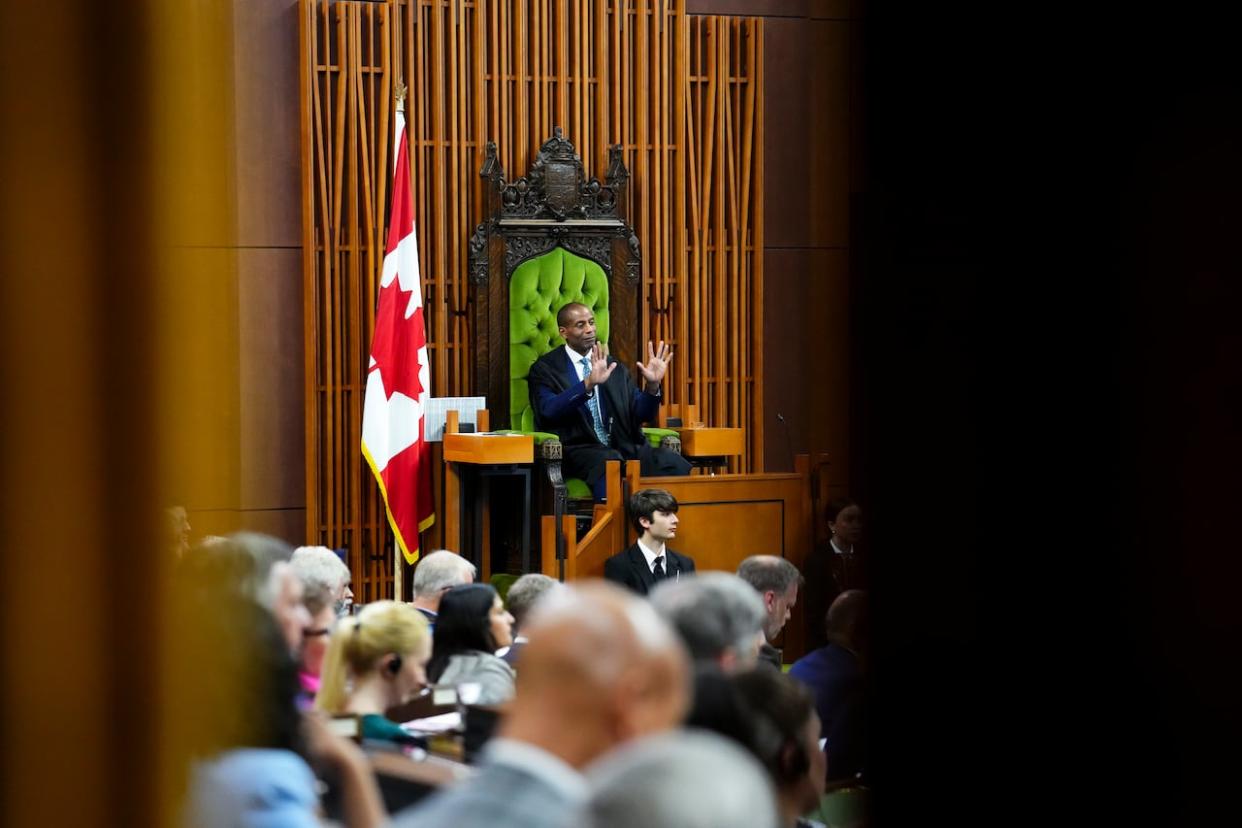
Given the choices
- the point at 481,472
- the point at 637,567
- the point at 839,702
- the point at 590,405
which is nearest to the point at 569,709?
the point at 839,702

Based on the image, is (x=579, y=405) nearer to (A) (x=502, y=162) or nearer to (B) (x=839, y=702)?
(A) (x=502, y=162)

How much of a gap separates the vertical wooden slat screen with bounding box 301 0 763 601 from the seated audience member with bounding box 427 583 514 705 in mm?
4397

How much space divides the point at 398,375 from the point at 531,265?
0.91 metres

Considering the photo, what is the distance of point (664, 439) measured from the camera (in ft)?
21.7

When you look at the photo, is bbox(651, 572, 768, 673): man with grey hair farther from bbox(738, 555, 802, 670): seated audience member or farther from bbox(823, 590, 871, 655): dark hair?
bbox(738, 555, 802, 670): seated audience member

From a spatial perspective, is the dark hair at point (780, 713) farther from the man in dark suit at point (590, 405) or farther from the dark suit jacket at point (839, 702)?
the man in dark suit at point (590, 405)

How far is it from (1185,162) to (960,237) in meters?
0.13

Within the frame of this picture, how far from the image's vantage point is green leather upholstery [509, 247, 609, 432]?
6.84 m

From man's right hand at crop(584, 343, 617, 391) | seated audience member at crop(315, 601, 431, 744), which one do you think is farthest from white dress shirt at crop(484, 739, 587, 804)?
man's right hand at crop(584, 343, 617, 391)

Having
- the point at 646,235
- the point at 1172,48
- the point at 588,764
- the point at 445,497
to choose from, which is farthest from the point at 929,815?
the point at 646,235

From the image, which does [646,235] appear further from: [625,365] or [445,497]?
[445,497]

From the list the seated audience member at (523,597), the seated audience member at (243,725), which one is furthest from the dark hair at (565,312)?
the seated audience member at (243,725)

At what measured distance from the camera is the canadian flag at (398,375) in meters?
6.33

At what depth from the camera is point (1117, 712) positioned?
2.72 ft
